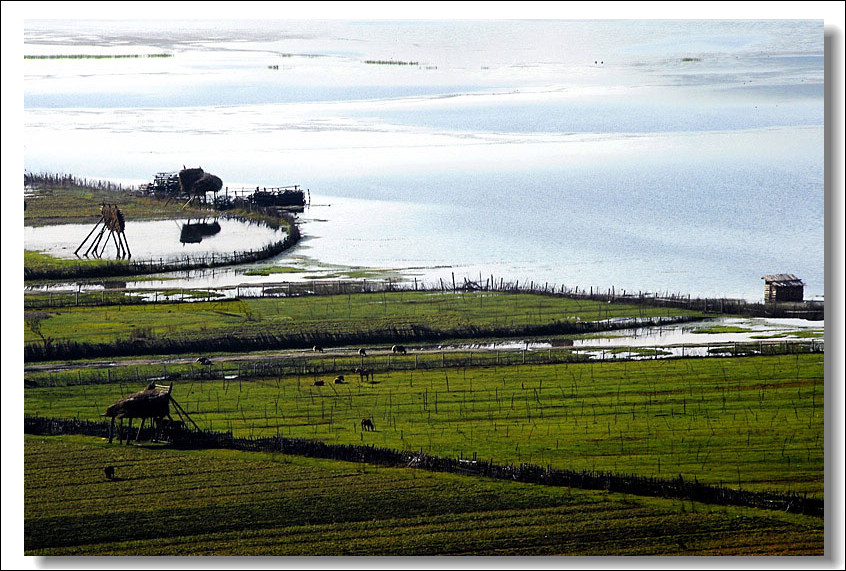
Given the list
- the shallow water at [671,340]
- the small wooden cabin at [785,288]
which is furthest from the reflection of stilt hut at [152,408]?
the small wooden cabin at [785,288]

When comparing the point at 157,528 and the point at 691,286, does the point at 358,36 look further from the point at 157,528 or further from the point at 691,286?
the point at 157,528

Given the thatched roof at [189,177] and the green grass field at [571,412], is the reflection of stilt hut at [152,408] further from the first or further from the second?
the thatched roof at [189,177]

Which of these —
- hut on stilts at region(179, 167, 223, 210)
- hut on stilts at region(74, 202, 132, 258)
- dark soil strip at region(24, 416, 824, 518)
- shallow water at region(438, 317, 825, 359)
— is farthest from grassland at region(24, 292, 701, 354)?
hut on stilts at region(179, 167, 223, 210)

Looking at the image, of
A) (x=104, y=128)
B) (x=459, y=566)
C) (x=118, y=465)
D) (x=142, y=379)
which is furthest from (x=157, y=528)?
(x=104, y=128)

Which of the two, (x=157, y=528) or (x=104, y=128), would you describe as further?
(x=104, y=128)

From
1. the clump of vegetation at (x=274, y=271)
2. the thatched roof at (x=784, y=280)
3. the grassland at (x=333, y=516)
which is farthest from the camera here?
the clump of vegetation at (x=274, y=271)

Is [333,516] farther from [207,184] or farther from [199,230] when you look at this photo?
[207,184]

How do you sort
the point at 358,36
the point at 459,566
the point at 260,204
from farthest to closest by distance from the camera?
the point at 260,204 → the point at 358,36 → the point at 459,566
